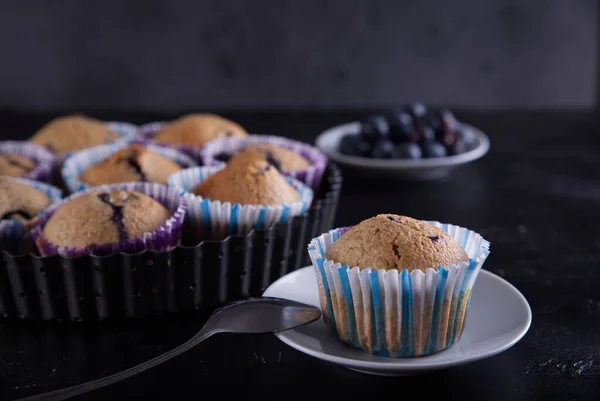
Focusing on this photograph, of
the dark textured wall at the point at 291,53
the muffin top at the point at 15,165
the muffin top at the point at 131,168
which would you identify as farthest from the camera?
the dark textured wall at the point at 291,53

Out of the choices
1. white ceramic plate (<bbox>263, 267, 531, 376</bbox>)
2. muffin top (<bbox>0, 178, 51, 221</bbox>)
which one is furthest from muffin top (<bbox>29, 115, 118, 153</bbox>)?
white ceramic plate (<bbox>263, 267, 531, 376</bbox>)

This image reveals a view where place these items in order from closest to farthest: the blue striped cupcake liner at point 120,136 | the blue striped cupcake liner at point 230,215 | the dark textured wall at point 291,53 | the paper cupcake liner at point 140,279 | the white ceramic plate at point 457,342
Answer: the white ceramic plate at point 457,342, the paper cupcake liner at point 140,279, the blue striped cupcake liner at point 230,215, the blue striped cupcake liner at point 120,136, the dark textured wall at point 291,53

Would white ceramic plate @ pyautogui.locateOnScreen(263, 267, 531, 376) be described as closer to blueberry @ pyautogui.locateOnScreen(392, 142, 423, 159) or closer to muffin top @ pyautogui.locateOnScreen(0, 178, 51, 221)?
muffin top @ pyautogui.locateOnScreen(0, 178, 51, 221)

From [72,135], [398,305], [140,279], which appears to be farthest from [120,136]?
[398,305]

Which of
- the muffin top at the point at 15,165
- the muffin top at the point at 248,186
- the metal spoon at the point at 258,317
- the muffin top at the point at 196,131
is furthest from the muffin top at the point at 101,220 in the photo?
the muffin top at the point at 196,131

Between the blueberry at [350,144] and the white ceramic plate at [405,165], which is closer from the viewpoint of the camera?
the white ceramic plate at [405,165]

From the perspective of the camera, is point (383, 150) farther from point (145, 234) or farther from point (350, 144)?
point (145, 234)

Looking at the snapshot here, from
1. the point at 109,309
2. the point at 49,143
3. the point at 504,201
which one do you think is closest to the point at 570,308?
the point at 504,201

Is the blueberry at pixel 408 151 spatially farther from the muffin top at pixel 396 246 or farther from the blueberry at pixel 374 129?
the muffin top at pixel 396 246
